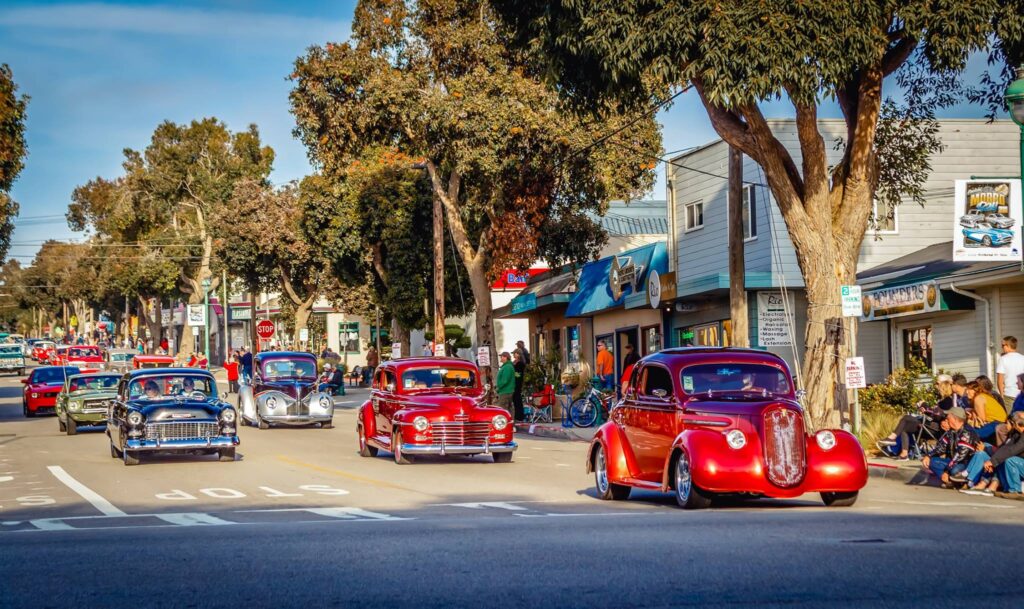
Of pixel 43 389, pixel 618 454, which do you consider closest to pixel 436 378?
pixel 618 454

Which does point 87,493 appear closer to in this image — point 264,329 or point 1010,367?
point 1010,367

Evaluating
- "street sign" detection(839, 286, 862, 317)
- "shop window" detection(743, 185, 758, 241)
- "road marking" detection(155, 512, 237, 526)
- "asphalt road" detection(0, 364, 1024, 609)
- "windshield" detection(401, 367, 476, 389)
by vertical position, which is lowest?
"road marking" detection(155, 512, 237, 526)

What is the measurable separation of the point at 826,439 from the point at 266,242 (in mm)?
48517

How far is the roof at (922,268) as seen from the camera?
981 inches

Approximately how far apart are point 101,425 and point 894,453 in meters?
21.2

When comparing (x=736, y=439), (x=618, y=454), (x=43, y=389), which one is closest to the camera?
(x=736, y=439)

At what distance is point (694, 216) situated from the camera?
117ft

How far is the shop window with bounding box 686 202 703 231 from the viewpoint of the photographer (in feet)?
116

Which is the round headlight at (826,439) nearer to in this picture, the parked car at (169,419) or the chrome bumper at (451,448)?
the chrome bumper at (451,448)

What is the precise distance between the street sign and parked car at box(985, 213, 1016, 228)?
2682mm

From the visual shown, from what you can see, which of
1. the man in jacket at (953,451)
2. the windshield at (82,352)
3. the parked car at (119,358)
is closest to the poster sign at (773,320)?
the man in jacket at (953,451)

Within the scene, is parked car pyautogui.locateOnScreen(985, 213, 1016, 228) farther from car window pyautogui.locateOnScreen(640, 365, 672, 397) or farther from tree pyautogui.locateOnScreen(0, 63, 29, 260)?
tree pyautogui.locateOnScreen(0, 63, 29, 260)

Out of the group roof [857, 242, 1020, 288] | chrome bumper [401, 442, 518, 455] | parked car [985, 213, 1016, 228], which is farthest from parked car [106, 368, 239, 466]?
roof [857, 242, 1020, 288]

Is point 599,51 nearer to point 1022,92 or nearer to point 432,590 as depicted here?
point 1022,92
